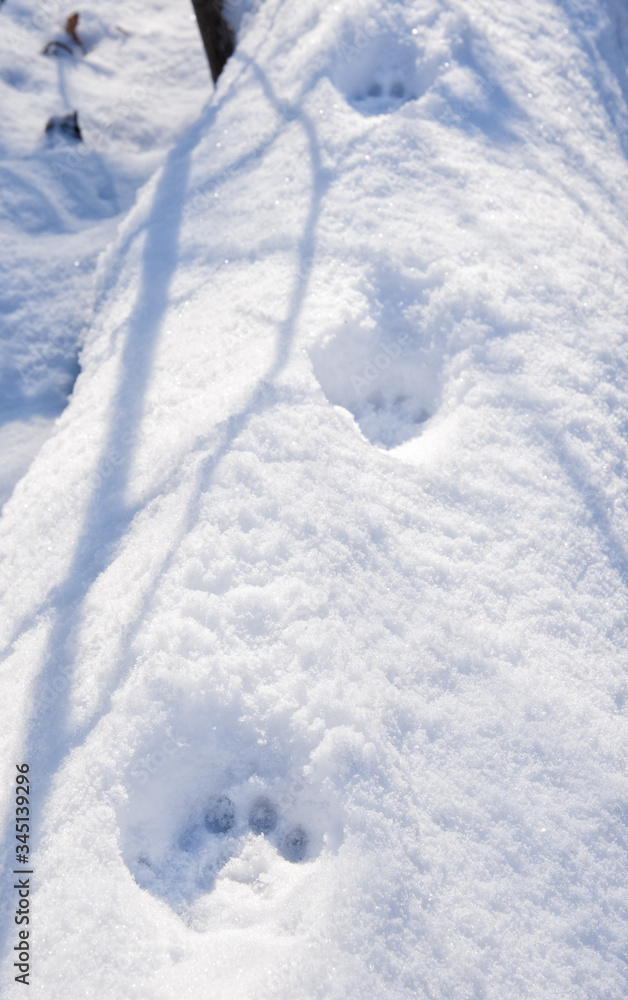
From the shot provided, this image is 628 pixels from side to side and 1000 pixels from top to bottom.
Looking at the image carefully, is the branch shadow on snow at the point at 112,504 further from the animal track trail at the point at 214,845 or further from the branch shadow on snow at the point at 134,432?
the animal track trail at the point at 214,845

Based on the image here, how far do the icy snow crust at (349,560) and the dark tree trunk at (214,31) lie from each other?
72cm

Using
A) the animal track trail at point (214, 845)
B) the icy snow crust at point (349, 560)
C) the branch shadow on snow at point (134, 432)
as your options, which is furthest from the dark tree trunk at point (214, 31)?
the animal track trail at point (214, 845)

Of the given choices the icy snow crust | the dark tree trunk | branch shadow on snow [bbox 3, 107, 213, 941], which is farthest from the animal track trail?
the dark tree trunk

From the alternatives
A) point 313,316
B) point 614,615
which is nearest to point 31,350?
point 313,316

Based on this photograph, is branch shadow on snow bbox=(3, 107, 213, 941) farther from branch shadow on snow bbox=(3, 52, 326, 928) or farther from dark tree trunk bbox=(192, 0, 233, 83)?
dark tree trunk bbox=(192, 0, 233, 83)

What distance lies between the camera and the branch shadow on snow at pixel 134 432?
147 cm

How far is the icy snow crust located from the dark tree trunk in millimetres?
716

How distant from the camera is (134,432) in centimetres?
190

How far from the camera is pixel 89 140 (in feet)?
10.6

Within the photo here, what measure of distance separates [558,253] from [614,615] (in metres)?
1.28

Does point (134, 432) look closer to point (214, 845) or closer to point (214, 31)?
point (214, 845)

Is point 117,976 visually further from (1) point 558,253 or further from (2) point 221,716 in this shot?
(1) point 558,253

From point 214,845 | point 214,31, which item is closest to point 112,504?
point 214,845

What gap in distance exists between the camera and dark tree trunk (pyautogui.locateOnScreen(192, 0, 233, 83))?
2852mm
